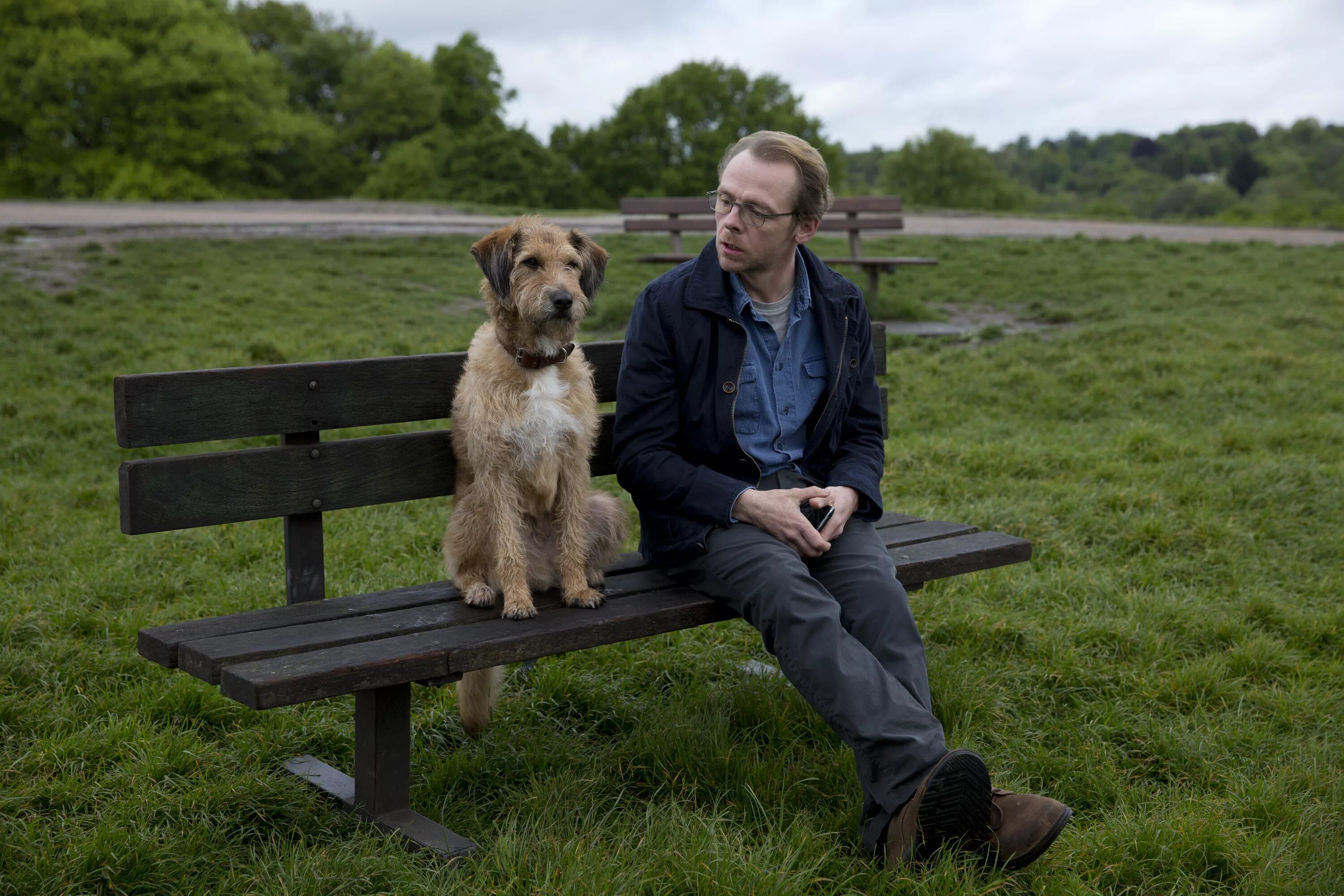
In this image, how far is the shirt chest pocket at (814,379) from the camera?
12.4ft

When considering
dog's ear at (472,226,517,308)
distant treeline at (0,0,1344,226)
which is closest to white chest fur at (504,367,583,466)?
dog's ear at (472,226,517,308)

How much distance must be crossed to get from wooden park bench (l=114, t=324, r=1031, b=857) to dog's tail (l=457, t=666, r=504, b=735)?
11.8 inches

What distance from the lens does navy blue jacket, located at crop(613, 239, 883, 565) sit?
3.53 metres

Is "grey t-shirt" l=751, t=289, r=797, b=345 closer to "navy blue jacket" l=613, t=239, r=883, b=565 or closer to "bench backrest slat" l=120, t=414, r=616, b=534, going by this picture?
"navy blue jacket" l=613, t=239, r=883, b=565

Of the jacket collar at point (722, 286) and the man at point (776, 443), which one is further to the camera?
the jacket collar at point (722, 286)

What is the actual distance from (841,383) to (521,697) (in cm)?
154

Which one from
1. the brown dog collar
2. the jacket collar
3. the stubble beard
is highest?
the stubble beard

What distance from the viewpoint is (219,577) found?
4953 mm

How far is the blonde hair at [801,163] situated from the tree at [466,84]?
45967 mm

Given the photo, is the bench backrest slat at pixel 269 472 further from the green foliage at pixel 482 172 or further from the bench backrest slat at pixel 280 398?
the green foliage at pixel 482 172

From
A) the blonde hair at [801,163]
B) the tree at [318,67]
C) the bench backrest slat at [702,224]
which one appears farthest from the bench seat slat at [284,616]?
the tree at [318,67]

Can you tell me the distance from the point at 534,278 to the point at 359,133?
151 ft

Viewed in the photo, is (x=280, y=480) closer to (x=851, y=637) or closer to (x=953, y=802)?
(x=851, y=637)

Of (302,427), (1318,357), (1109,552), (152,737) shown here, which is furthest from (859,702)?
(1318,357)
